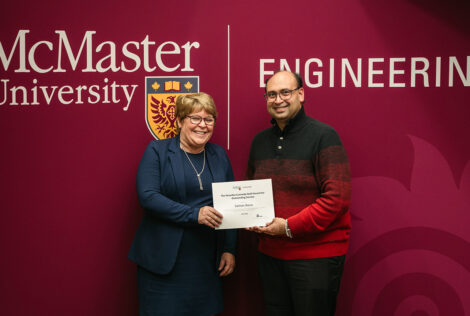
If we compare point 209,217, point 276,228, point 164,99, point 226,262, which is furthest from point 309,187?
point 164,99

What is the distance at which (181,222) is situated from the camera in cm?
195

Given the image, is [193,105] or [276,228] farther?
[193,105]

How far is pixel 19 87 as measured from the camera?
2.50 metres

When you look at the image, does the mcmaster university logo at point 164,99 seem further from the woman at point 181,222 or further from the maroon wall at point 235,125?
the woman at point 181,222

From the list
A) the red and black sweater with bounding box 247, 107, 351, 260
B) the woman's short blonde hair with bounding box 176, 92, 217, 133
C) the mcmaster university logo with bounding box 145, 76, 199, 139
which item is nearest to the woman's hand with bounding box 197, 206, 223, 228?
the red and black sweater with bounding box 247, 107, 351, 260

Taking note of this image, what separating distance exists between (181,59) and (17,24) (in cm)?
107

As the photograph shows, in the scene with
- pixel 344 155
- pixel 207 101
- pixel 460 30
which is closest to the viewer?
pixel 344 155

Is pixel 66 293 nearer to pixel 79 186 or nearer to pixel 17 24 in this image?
pixel 79 186

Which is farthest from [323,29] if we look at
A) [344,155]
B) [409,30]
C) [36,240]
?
[36,240]

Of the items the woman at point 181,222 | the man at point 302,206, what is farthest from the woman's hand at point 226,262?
the man at point 302,206

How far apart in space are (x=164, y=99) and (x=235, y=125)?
48 centimetres

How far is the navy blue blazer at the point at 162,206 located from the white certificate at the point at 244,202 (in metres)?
0.14

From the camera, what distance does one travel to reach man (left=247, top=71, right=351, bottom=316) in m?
1.87

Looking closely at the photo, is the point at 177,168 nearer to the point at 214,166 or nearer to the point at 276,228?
the point at 214,166
